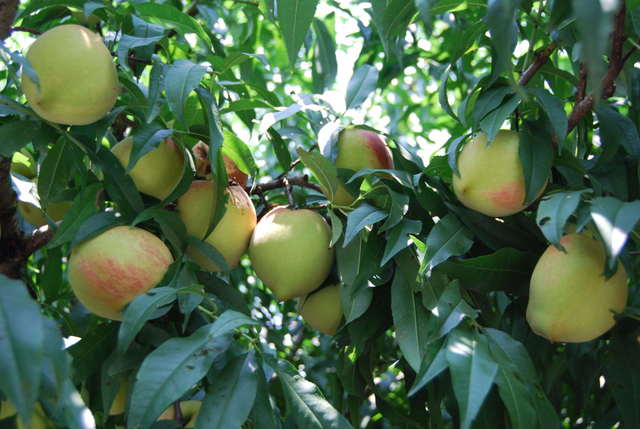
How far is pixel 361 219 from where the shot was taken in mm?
887

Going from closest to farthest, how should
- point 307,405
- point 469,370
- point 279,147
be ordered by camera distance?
point 469,370 → point 307,405 → point 279,147

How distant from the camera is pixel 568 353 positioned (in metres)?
1.27

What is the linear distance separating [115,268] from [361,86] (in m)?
0.79

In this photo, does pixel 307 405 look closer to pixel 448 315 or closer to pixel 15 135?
pixel 448 315

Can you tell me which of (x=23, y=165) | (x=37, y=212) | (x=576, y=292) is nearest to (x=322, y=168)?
(x=576, y=292)

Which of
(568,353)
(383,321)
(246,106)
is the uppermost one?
(246,106)

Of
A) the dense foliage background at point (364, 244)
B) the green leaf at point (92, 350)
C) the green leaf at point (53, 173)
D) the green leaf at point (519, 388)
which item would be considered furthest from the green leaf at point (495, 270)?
the green leaf at point (53, 173)

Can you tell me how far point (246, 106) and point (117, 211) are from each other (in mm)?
355

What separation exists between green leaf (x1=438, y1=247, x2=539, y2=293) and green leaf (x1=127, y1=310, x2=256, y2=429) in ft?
1.19

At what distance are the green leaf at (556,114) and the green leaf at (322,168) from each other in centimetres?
39

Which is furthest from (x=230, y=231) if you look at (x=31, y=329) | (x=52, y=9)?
(x=52, y=9)

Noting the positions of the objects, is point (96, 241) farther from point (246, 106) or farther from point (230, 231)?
point (246, 106)

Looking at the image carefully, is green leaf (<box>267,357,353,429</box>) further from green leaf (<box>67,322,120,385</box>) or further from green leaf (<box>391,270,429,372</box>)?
green leaf (<box>67,322,120,385</box>)

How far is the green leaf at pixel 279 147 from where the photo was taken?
3.58ft
